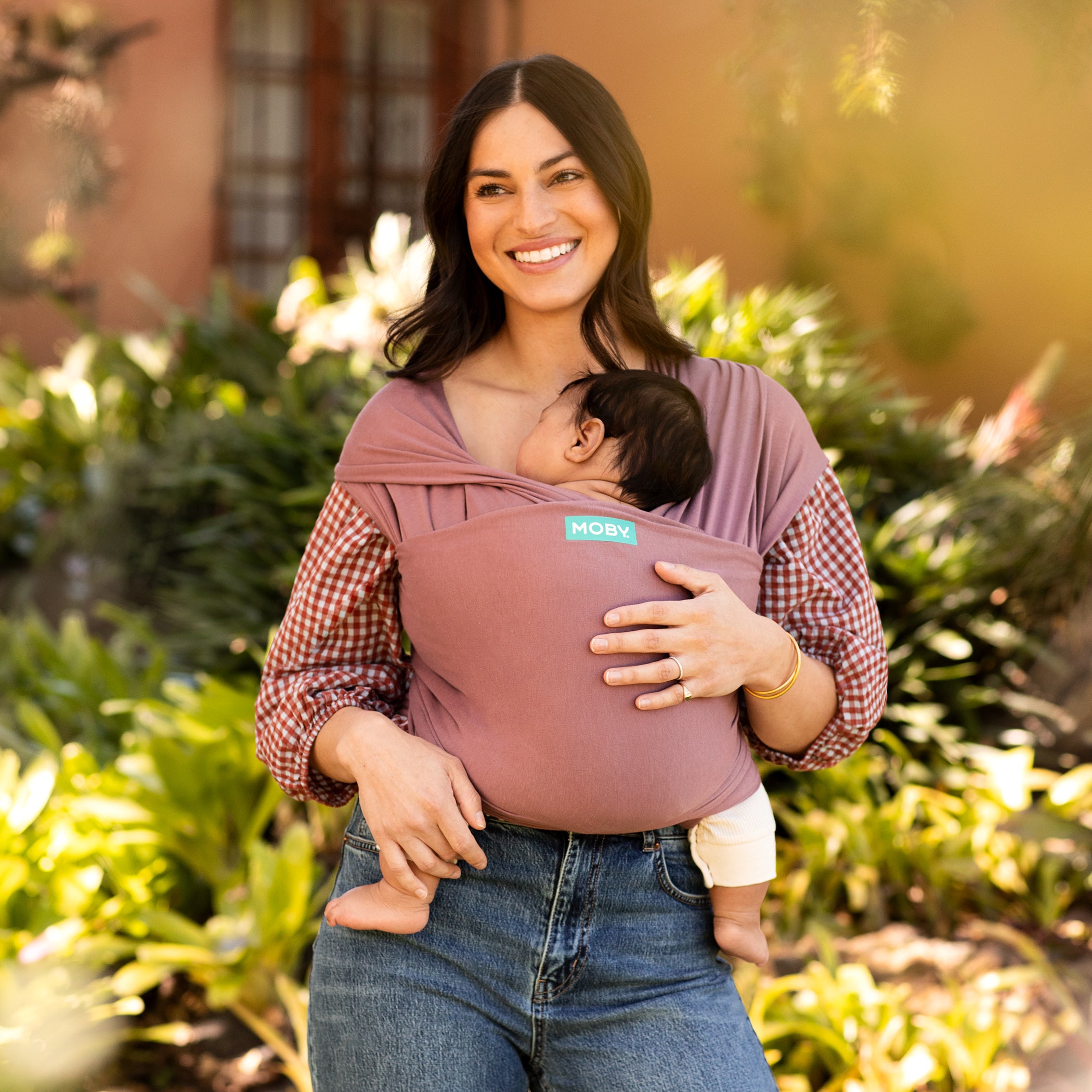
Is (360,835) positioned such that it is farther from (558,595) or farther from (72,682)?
(72,682)

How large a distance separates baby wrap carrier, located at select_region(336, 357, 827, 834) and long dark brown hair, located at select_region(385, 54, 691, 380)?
0.14 meters

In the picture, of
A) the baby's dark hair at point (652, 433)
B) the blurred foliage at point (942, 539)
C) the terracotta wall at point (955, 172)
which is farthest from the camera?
the blurred foliage at point (942, 539)

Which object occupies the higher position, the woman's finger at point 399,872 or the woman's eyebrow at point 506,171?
the woman's eyebrow at point 506,171

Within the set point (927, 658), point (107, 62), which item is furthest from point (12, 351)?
point (927, 658)

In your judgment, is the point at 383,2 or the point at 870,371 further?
the point at 383,2

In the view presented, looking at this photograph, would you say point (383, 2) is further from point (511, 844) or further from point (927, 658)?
point (511, 844)

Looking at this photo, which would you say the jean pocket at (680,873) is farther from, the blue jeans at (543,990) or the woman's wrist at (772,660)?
the woman's wrist at (772,660)

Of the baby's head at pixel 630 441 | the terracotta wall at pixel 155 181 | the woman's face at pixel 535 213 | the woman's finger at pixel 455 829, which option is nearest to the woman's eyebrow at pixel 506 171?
the woman's face at pixel 535 213

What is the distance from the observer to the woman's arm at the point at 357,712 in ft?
3.90

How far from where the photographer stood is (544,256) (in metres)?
1.34

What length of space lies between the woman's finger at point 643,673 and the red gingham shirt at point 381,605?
0.77 feet

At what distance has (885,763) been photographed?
3158 mm

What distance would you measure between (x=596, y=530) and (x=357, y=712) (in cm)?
37

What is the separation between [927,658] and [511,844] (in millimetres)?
2374
